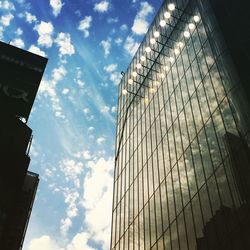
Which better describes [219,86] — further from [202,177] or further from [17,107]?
[17,107]

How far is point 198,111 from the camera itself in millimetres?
24578

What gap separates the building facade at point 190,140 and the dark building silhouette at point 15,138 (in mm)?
9220

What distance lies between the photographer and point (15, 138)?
25016 millimetres

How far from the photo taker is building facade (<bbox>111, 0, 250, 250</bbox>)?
18.3 meters

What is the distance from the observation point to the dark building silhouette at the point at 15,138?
2297 cm

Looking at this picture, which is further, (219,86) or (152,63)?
(152,63)

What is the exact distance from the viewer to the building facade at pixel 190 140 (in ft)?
60.1

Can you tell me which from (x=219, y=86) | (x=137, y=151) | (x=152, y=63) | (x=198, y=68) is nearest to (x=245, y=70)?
(x=219, y=86)

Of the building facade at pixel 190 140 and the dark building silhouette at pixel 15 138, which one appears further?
the dark building silhouette at pixel 15 138

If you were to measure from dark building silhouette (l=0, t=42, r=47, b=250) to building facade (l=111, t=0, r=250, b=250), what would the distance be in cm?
922

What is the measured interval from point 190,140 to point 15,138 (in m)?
12.5

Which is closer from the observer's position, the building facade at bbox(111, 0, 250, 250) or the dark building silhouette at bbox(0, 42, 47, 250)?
the building facade at bbox(111, 0, 250, 250)

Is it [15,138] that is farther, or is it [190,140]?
[15,138]

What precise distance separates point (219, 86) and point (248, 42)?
372 cm
